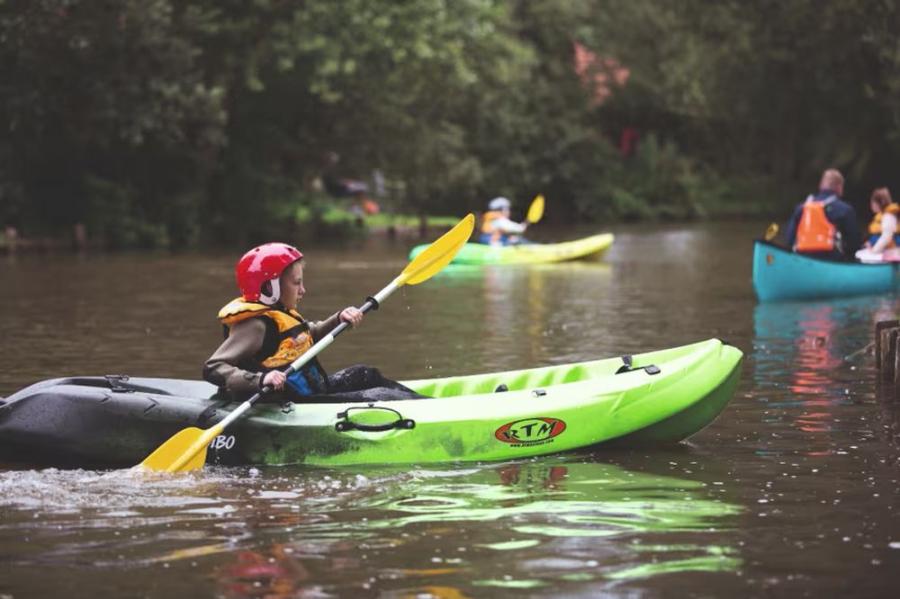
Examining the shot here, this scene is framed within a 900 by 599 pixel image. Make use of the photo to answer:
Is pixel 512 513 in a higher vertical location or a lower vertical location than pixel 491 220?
lower

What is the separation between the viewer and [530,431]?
8.80m

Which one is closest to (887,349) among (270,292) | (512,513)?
(270,292)

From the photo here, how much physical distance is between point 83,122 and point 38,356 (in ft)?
63.2

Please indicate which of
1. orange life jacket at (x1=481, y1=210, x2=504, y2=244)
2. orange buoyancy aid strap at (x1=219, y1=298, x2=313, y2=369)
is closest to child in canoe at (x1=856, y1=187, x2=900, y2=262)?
orange life jacket at (x1=481, y1=210, x2=504, y2=244)

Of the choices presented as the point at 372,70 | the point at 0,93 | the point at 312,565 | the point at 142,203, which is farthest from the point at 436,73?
the point at 312,565

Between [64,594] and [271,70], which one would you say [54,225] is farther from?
[64,594]

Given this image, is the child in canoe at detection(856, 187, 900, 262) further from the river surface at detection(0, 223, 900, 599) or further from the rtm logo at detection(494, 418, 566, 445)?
the rtm logo at detection(494, 418, 566, 445)

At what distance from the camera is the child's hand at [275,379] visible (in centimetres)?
849

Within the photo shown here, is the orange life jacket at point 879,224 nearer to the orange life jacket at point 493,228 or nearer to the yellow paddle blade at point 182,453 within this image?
the orange life jacket at point 493,228

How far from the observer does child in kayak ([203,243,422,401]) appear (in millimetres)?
8656

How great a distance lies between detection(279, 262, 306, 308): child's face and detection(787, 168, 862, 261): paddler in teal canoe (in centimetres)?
1102

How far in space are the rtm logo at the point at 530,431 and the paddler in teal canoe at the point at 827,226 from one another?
10600mm

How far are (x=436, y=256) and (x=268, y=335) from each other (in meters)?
1.67

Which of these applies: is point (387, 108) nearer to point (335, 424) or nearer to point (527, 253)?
point (527, 253)
